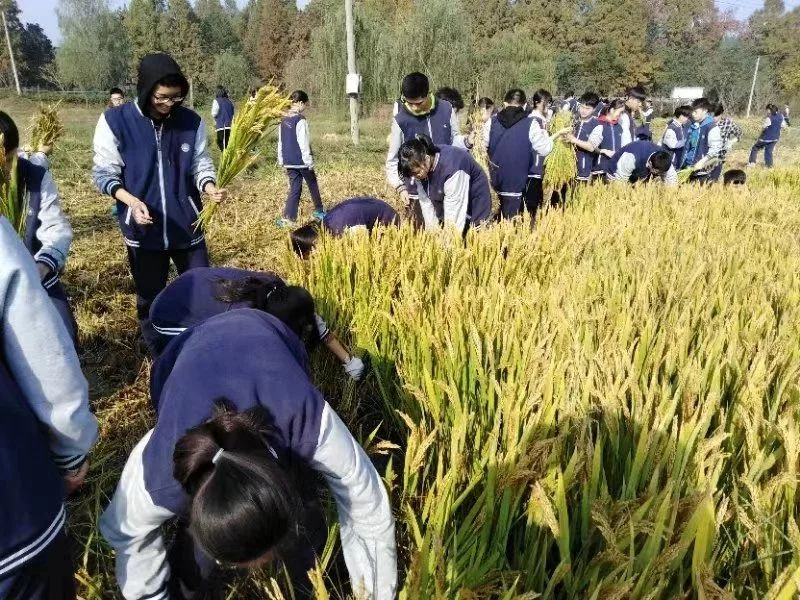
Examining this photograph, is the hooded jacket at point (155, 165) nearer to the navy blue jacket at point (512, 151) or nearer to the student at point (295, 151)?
the navy blue jacket at point (512, 151)

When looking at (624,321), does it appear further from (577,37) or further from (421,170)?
(577,37)

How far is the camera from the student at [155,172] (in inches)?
87.7

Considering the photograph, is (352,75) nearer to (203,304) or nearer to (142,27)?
(203,304)

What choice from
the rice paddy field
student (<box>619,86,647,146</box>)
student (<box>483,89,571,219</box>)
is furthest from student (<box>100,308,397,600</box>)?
student (<box>619,86,647,146</box>)

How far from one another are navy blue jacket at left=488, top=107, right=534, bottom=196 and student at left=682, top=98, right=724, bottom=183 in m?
2.90

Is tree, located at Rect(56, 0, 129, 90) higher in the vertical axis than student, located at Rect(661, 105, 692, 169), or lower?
higher

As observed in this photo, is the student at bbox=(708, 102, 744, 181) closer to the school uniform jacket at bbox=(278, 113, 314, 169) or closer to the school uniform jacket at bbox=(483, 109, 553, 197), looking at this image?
the school uniform jacket at bbox=(483, 109, 553, 197)

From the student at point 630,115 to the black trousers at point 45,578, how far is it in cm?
592

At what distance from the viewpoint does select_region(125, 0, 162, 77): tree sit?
32156 millimetres

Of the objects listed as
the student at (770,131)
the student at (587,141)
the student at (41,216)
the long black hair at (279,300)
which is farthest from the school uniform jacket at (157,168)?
the student at (770,131)

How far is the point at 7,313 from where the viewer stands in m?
0.93

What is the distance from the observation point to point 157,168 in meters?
2.39

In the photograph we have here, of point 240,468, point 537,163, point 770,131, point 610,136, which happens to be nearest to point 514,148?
point 537,163

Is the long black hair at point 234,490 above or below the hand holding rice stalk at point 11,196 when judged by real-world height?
below
